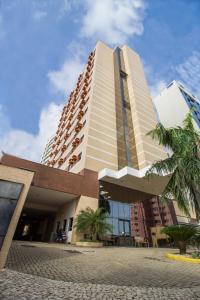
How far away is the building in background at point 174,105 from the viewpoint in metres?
52.0

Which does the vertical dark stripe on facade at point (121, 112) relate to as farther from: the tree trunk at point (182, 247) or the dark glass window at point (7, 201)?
the dark glass window at point (7, 201)

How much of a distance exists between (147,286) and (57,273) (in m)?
2.71

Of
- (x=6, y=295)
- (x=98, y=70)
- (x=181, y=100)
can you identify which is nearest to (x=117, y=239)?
(x=6, y=295)

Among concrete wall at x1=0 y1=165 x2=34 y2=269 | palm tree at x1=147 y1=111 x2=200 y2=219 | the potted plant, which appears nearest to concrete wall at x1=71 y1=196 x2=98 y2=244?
→ the potted plant

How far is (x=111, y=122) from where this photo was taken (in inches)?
1155

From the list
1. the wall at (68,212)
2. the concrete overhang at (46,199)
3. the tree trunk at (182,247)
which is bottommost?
the tree trunk at (182,247)

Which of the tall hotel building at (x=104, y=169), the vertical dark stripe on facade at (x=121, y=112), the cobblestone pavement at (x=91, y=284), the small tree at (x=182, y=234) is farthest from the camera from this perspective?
the vertical dark stripe on facade at (x=121, y=112)

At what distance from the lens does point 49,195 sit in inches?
867

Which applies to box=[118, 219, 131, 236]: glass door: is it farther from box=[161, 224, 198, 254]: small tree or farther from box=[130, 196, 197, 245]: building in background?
box=[161, 224, 198, 254]: small tree

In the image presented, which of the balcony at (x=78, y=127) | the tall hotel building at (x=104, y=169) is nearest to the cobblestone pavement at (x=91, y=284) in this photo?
the tall hotel building at (x=104, y=169)

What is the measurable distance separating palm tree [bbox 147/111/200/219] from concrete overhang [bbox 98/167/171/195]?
7509mm

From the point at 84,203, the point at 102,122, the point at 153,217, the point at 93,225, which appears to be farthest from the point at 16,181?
the point at 153,217

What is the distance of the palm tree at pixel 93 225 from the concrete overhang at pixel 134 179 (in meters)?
5.13

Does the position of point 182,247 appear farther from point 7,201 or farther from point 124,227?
point 124,227
